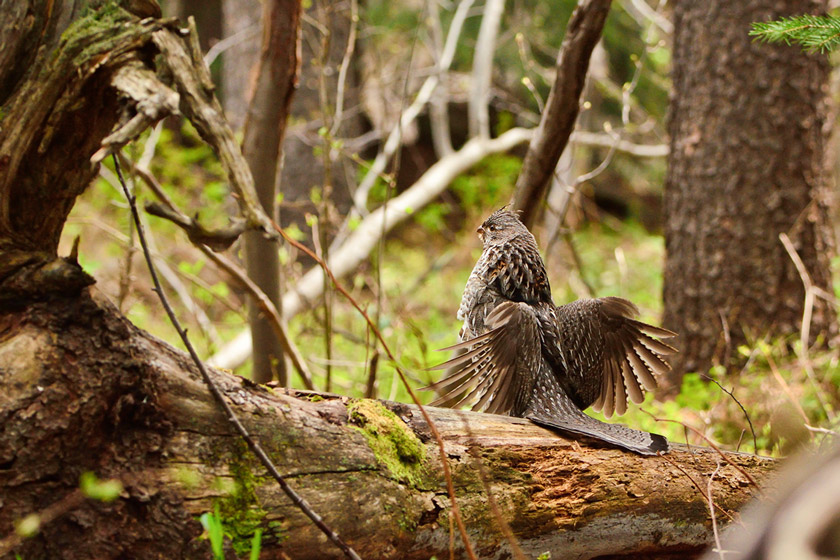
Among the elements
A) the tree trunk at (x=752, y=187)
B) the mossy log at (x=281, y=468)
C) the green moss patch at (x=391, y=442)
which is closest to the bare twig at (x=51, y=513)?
the mossy log at (x=281, y=468)

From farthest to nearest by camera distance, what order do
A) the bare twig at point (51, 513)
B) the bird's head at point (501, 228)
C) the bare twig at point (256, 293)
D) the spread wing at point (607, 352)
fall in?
the bird's head at point (501, 228)
the bare twig at point (256, 293)
the spread wing at point (607, 352)
the bare twig at point (51, 513)

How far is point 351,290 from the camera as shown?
6.68m

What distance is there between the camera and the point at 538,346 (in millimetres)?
3258

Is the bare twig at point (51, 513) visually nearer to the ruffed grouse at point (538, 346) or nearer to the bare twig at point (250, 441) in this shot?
the bare twig at point (250, 441)

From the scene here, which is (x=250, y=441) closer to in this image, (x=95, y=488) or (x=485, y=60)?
(x=95, y=488)

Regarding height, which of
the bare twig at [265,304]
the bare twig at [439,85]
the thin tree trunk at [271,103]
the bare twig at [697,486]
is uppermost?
the bare twig at [439,85]

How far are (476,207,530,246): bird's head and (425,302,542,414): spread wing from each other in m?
0.60

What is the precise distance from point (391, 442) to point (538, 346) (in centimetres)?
104

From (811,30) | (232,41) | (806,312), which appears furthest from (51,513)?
(232,41)

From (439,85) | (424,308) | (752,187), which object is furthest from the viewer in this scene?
(424,308)

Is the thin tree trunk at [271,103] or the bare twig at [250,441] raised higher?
the thin tree trunk at [271,103]

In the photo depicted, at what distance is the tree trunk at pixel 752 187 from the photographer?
18.0 ft

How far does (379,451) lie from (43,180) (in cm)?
141

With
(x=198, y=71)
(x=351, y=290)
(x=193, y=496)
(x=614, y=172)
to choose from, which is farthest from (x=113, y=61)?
(x=614, y=172)
